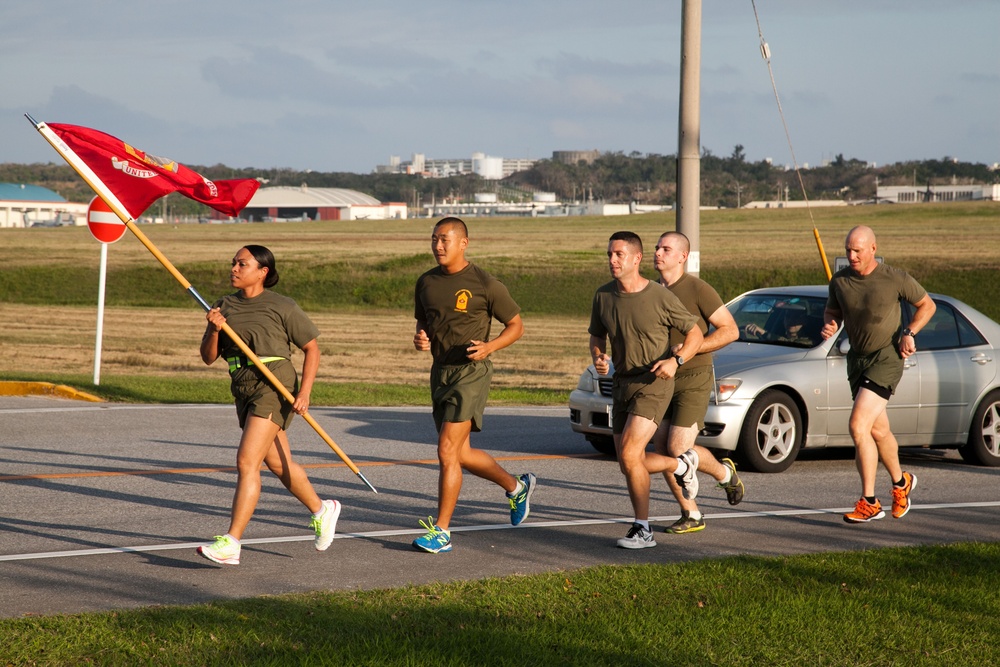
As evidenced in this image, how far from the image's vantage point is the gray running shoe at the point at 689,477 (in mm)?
7695

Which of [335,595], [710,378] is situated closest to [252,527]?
[335,595]

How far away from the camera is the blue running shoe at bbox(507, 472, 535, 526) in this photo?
7703 millimetres

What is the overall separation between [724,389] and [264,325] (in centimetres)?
446

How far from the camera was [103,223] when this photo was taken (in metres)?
15.2

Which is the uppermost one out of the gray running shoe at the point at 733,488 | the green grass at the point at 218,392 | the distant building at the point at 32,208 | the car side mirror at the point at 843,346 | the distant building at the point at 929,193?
the distant building at the point at 929,193

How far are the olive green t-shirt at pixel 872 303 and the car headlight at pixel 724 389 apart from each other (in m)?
1.76

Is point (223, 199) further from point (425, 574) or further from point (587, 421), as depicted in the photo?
point (587, 421)

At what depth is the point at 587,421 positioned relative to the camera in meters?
10.8

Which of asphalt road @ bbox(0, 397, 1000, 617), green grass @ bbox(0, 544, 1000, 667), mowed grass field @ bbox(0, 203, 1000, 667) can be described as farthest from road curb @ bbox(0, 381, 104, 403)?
green grass @ bbox(0, 544, 1000, 667)

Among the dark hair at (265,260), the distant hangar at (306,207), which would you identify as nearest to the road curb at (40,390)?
the dark hair at (265,260)

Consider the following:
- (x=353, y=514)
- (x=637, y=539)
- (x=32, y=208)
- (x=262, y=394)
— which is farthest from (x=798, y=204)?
(x=262, y=394)

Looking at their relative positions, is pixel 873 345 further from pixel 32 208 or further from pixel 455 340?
pixel 32 208

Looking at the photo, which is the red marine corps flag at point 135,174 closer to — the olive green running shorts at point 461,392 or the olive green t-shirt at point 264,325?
the olive green t-shirt at point 264,325

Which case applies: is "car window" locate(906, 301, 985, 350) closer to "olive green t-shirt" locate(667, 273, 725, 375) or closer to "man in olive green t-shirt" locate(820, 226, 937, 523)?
"man in olive green t-shirt" locate(820, 226, 937, 523)
